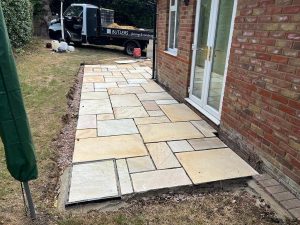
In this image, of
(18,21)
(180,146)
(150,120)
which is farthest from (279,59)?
(18,21)

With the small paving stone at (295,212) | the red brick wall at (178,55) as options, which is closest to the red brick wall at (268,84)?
the small paving stone at (295,212)

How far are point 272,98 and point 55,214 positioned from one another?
2.24 m

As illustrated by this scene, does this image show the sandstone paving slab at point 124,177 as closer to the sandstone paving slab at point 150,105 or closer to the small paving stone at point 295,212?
the small paving stone at point 295,212

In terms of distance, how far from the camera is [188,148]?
333 cm

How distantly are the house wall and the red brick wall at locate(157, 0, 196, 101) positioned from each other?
1.50m

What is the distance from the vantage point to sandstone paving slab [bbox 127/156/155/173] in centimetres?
286

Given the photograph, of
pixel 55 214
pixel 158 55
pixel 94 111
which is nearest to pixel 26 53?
pixel 158 55

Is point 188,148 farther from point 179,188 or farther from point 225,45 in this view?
point 225,45

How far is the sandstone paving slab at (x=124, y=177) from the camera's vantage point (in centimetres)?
250

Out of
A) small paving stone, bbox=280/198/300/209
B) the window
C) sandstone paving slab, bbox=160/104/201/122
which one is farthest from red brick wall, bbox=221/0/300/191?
the window

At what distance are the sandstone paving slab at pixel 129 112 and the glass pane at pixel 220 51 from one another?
114 centimetres

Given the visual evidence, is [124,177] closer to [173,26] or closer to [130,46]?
[173,26]

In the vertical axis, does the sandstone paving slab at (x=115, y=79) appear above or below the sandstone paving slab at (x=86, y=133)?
below

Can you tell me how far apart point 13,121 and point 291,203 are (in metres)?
2.29
